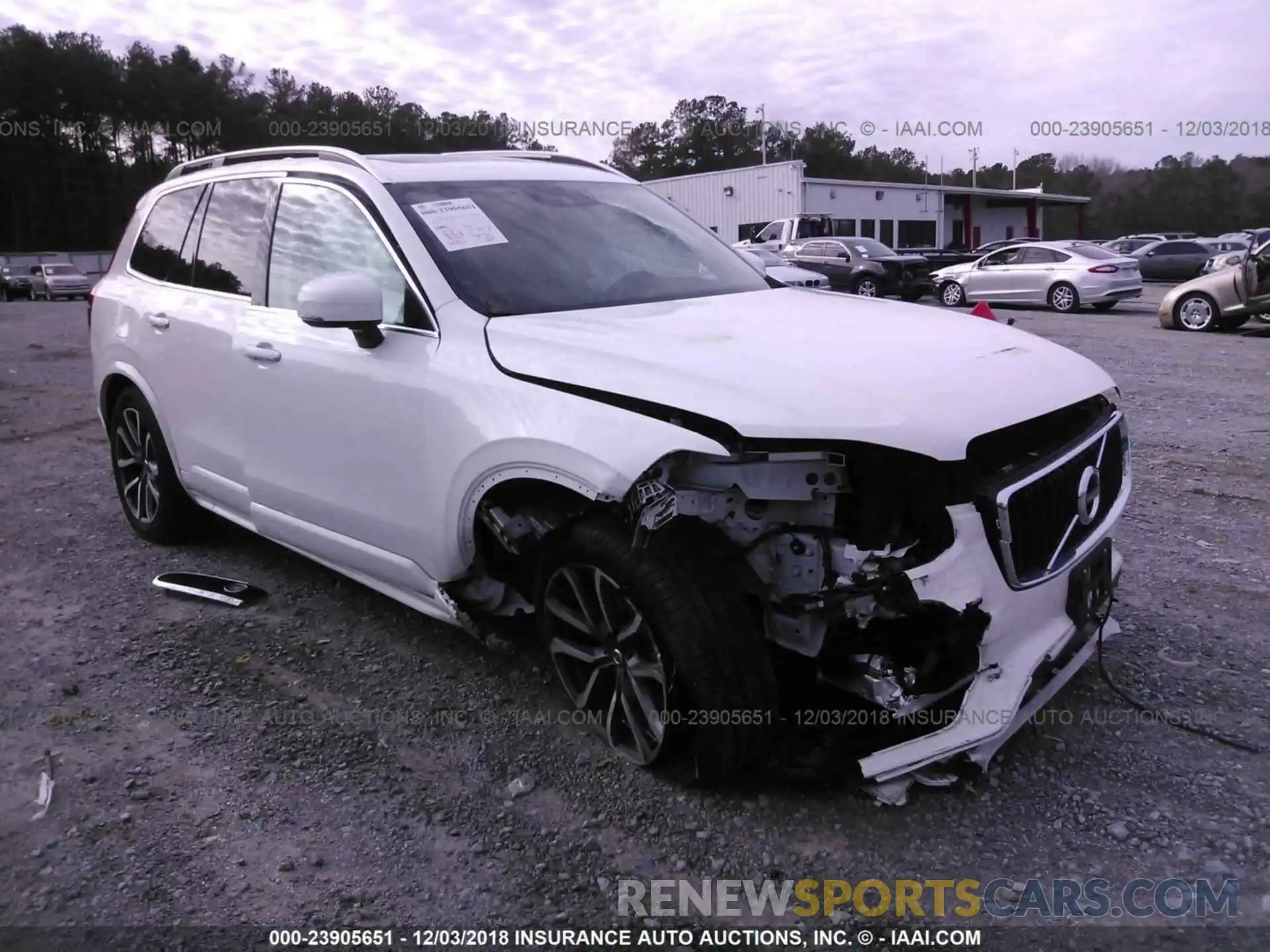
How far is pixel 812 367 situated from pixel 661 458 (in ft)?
1.61

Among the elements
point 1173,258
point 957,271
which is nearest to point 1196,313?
point 957,271

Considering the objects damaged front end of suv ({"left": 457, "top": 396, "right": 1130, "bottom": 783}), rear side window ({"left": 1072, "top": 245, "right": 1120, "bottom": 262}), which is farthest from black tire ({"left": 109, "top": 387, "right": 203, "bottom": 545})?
rear side window ({"left": 1072, "top": 245, "right": 1120, "bottom": 262})

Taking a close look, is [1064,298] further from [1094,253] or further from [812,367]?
[812,367]

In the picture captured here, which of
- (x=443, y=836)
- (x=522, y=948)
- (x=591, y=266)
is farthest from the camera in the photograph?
(x=591, y=266)

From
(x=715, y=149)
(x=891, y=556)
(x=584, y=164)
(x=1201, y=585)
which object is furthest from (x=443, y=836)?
(x=715, y=149)

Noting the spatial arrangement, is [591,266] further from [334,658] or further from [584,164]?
[334,658]

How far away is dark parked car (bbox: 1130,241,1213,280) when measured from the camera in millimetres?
29281

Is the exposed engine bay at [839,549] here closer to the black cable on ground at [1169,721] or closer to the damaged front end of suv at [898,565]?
the damaged front end of suv at [898,565]

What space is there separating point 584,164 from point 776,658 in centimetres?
255

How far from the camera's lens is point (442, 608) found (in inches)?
132

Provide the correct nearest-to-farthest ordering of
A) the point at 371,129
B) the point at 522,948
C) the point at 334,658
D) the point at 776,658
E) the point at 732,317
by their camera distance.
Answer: the point at 522,948
the point at 776,658
the point at 732,317
the point at 334,658
the point at 371,129

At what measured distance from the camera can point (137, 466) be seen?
5258mm

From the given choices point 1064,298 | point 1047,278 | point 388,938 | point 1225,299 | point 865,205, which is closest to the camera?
point 388,938

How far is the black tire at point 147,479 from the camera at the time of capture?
4949 millimetres
